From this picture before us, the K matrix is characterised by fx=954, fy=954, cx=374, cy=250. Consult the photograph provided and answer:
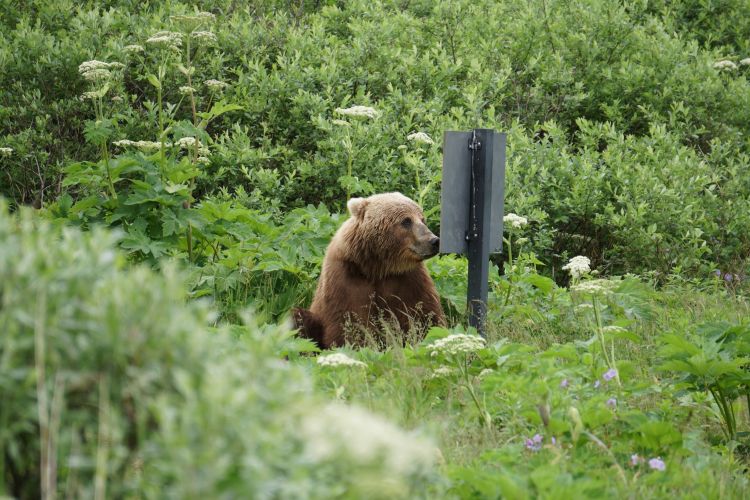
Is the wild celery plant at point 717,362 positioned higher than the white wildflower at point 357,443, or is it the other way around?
the white wildflower at point 357,443

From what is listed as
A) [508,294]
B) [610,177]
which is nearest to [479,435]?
[508,294]

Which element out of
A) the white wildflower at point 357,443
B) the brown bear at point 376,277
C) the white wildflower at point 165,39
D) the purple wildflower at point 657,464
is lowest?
the brown bear at point 376,277

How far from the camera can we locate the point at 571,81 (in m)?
10.1

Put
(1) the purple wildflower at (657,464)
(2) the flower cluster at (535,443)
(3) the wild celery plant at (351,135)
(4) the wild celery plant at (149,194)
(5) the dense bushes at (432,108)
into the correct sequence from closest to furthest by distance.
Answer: (1) the purple wildflower at (657,464) → (2) the flower cluster at (535,443) → (4) the wild celery plant at (149,194) → (3) the wild celery plant at (351,135) → (5) the dense bushes at (432,108)

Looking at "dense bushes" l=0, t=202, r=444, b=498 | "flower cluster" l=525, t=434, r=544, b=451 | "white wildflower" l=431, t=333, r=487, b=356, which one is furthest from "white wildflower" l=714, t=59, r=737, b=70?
"dense bushes" l=0, t=202, r=444, b=498

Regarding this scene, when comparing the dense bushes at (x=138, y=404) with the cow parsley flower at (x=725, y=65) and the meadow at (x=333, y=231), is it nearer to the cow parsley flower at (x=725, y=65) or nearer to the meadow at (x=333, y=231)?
the meadow at (x=333, y=231)

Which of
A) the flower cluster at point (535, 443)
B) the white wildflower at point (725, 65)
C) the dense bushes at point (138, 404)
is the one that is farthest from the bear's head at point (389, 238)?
the white wildflower at point (725, 65)

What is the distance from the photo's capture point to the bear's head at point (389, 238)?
19.6 ft

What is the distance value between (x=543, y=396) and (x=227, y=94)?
6.32 meters

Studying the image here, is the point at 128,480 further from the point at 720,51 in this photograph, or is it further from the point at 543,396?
the point at 720,51

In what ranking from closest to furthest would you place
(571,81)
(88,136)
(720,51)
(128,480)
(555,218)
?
1. (128,480)
2. (88,136)
3. (555,218)
4. (571,81)
5. (720,51)

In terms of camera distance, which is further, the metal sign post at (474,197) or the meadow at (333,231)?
the metal sign post at (474,197)

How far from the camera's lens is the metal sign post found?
5695 millimetres

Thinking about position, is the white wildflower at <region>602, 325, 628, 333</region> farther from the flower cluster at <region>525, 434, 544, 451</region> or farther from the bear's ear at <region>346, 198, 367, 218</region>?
the bear's ear at <region>346, 198, 367, 218</region>
